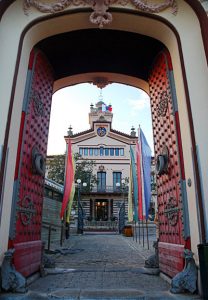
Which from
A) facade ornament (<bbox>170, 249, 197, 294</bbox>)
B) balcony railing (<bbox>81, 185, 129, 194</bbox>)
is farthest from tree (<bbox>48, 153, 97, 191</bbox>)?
facade ornament (<bbox>170, 249, 197, 294</bbox>)

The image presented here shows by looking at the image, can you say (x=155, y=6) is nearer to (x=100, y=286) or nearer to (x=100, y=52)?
(x=100, y=52)

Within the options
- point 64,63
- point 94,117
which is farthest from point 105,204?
point 64,63

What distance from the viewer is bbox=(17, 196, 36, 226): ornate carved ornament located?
171 inches

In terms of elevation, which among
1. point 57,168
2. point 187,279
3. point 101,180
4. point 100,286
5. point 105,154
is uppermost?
point 105,154

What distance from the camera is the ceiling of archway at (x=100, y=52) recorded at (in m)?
5.43

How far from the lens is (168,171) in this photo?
4.93 meters

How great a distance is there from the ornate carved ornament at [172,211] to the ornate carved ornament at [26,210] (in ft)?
8.04

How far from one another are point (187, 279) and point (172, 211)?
122cm

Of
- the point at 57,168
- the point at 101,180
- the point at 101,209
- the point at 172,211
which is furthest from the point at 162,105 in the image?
the point at 101,180

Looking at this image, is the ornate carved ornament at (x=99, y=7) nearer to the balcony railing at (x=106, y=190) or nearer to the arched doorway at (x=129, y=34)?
the arched doorway at (x=129, y=34)

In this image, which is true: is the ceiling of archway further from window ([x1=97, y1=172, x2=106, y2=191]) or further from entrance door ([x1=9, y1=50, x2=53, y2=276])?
window ([x1=97, y1=172, x2=106, y2=191])

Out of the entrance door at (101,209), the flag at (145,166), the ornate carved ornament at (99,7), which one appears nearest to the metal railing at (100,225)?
the entrance door at (101,209)

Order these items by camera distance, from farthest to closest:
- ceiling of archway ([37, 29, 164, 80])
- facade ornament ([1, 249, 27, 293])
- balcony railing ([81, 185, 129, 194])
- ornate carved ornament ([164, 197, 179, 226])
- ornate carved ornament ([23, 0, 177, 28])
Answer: balcony railing ([81, 185, 129, 194]), ceiling of archway ([37, 29, 164, 80]), ornate carved ornament ([23, 0, 177, 28]), ornate carved ornament ([164, 197, 179, 226]), facade ornament ([1, 249, 27, 293])

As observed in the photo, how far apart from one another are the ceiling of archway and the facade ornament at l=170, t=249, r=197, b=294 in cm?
402
